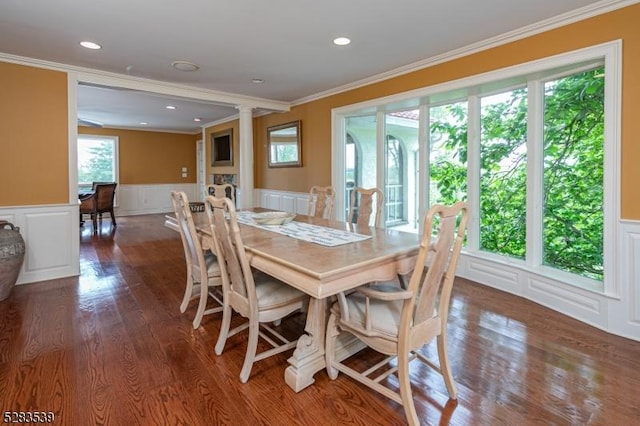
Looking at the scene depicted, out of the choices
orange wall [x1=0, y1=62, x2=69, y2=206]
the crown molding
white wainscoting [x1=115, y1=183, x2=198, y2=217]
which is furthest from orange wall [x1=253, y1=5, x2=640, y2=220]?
white wainscoting [x1=115, y1=183, x2=198, y2=217]

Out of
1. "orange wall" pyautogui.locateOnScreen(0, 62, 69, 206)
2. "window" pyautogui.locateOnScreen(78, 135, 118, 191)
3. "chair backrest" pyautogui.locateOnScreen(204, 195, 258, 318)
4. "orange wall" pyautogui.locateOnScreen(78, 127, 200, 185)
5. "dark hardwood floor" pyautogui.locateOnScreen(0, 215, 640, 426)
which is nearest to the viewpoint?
"dark hardwood floor" pyautogui.locateOnScreen(0, 215, 640, 426)

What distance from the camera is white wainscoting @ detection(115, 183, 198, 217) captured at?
28.9 ft

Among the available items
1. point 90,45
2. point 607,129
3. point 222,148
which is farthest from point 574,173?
point 222,148

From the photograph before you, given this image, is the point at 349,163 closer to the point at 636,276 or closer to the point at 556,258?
the point at 556,258

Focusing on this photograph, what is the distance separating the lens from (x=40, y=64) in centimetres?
355

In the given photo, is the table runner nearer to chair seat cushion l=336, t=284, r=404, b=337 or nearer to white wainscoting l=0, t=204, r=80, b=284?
chair seat cushion l=336, t=284, r=404, b=337

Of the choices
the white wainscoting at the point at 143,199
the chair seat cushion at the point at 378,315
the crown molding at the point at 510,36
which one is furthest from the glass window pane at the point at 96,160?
the chair seat cushion at the point at 378,315

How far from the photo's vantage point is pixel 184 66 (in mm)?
3742

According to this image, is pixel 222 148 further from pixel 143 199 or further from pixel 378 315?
pixel 378 315

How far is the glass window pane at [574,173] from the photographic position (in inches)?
109

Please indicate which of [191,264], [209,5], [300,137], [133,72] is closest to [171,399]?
[191,264]

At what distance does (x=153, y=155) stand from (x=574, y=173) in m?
9.13

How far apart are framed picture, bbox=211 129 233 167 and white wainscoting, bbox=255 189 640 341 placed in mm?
5295

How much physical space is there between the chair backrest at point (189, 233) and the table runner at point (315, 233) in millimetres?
445
